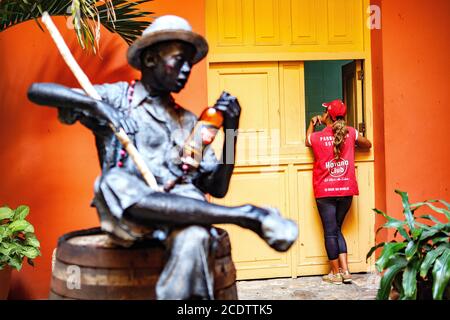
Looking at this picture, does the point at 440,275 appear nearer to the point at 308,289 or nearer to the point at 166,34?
the point at 308,289

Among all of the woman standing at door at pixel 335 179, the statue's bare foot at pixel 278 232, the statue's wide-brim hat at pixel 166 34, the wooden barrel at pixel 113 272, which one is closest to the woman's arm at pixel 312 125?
the woman standing at door at pixel 335 179

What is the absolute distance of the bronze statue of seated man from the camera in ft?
6.09

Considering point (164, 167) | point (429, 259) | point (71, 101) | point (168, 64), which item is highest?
point (168, 64)

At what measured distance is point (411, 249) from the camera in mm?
3248

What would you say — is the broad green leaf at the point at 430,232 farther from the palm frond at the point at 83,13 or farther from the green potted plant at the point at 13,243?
the green potted plant at the point at 13,243

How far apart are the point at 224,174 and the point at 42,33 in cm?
251

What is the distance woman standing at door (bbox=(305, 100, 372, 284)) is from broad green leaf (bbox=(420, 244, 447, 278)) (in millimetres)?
1422

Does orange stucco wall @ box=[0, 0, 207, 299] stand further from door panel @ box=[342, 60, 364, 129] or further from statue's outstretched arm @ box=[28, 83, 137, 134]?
statue's outstretched arm @ box=[28, 83, 137, 134]

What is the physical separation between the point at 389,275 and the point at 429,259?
24cm

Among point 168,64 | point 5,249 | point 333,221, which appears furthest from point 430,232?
point 5,249

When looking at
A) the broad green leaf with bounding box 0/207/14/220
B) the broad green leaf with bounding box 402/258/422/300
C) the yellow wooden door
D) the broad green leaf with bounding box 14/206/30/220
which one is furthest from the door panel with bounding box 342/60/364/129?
the broad green leaf with bounding box 0/207/14/220

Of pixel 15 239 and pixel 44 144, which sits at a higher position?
pixel 44 144

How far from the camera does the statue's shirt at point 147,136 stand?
208 cm

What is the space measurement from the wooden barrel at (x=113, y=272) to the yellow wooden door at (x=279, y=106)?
2652 mm
